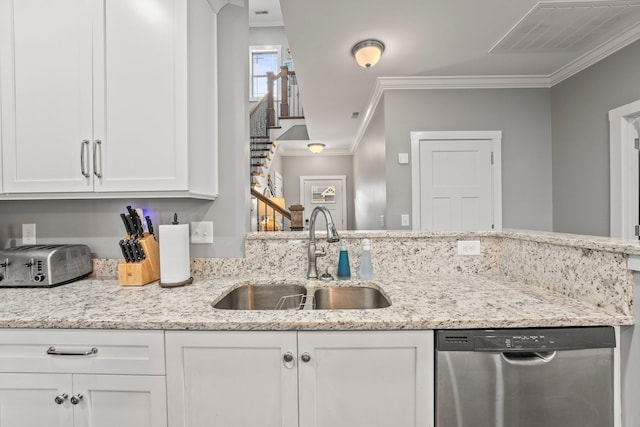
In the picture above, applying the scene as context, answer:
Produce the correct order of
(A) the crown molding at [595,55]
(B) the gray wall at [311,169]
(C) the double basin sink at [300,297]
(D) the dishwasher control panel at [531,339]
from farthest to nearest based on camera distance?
(B) the gray wall at [311,169] → (A) the crown molding at [595,55] → (C) the double basin sink at [300,297] → (D) the dishwasher control panel at [531,339]

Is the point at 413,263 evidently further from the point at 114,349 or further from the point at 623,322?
the point at 114,349

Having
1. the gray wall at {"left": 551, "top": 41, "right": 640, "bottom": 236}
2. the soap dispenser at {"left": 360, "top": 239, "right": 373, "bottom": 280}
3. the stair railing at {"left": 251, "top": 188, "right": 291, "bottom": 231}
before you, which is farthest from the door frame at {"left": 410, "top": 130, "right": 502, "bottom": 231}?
the soap dispenser at {"left": 360, "top": 239, "right": 373, "bottom": 280}

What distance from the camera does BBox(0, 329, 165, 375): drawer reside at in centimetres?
99

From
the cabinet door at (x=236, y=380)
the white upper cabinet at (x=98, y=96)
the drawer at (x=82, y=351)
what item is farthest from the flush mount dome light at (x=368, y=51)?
the drawer at (x=82, y=351)

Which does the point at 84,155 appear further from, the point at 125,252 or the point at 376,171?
the point at 376,171

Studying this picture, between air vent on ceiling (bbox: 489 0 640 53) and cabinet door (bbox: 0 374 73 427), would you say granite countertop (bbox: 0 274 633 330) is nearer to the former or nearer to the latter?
cabinet door (bbox: 0 374 73 427)

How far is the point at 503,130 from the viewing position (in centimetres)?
333

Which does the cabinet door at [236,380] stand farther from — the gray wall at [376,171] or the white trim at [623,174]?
the white trim at [623,174]

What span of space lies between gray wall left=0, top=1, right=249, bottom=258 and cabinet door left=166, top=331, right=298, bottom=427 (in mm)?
645

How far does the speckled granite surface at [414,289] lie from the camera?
96 cm

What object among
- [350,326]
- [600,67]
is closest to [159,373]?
[350,326]

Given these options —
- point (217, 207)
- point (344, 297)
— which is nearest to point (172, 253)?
point (217, 207)

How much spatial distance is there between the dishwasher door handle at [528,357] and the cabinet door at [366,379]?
0.24 m

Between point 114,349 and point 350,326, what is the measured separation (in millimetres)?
783
